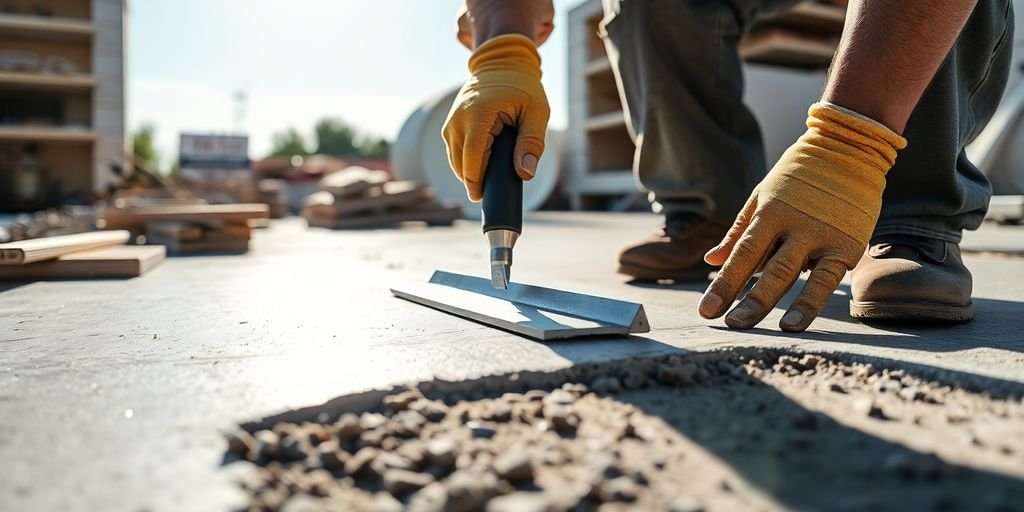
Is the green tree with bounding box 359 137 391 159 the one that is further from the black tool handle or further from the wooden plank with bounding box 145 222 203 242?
the black tool handle

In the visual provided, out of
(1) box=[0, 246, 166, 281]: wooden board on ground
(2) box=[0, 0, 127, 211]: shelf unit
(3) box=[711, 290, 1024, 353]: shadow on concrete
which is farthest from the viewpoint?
(2) box=[0, 0, 127, 211]: shelf unit

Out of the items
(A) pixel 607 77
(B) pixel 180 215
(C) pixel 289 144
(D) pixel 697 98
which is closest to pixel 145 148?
(C) pixel 289 144

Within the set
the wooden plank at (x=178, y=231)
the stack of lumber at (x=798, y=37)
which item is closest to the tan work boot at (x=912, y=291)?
the wooden plank at (x=178, y=231)

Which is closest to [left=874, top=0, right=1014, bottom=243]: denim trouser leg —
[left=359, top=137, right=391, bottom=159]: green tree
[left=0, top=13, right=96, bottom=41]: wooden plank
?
[left=0, top=13, right=96, bottom=41]: wooden plank

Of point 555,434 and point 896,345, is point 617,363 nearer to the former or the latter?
point 555,434

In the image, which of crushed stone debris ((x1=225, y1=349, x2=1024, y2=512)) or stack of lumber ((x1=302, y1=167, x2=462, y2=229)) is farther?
stack of lumber ((x1=302, y1=167, x2=462, y2=229))

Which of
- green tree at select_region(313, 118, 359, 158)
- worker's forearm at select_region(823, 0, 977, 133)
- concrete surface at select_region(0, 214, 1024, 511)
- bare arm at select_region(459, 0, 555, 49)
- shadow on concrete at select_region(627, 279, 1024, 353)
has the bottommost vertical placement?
concrete surface at select_region(0, 214, 1024, 511)

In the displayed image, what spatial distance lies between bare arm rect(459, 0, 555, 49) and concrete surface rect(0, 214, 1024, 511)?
2.29 feet

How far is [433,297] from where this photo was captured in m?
1.69

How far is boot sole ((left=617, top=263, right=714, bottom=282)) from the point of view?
2.22 m

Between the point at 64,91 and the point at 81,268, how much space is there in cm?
1534

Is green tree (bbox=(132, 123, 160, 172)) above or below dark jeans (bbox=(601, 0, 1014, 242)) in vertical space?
above

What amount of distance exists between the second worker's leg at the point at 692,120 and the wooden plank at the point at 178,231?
8.61 feet

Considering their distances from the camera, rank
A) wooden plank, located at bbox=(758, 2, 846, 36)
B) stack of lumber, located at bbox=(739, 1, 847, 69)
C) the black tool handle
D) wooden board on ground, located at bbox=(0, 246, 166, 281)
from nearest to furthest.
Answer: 1. the black tool handle
2. wooden board on ground, located at bbox=(0, 246, 166, 281)
3. stack of lumber, located at bbox=(739, 1, 847, 69)
4. wooden plank, located at bbox=(758, 2, 846, 36)
